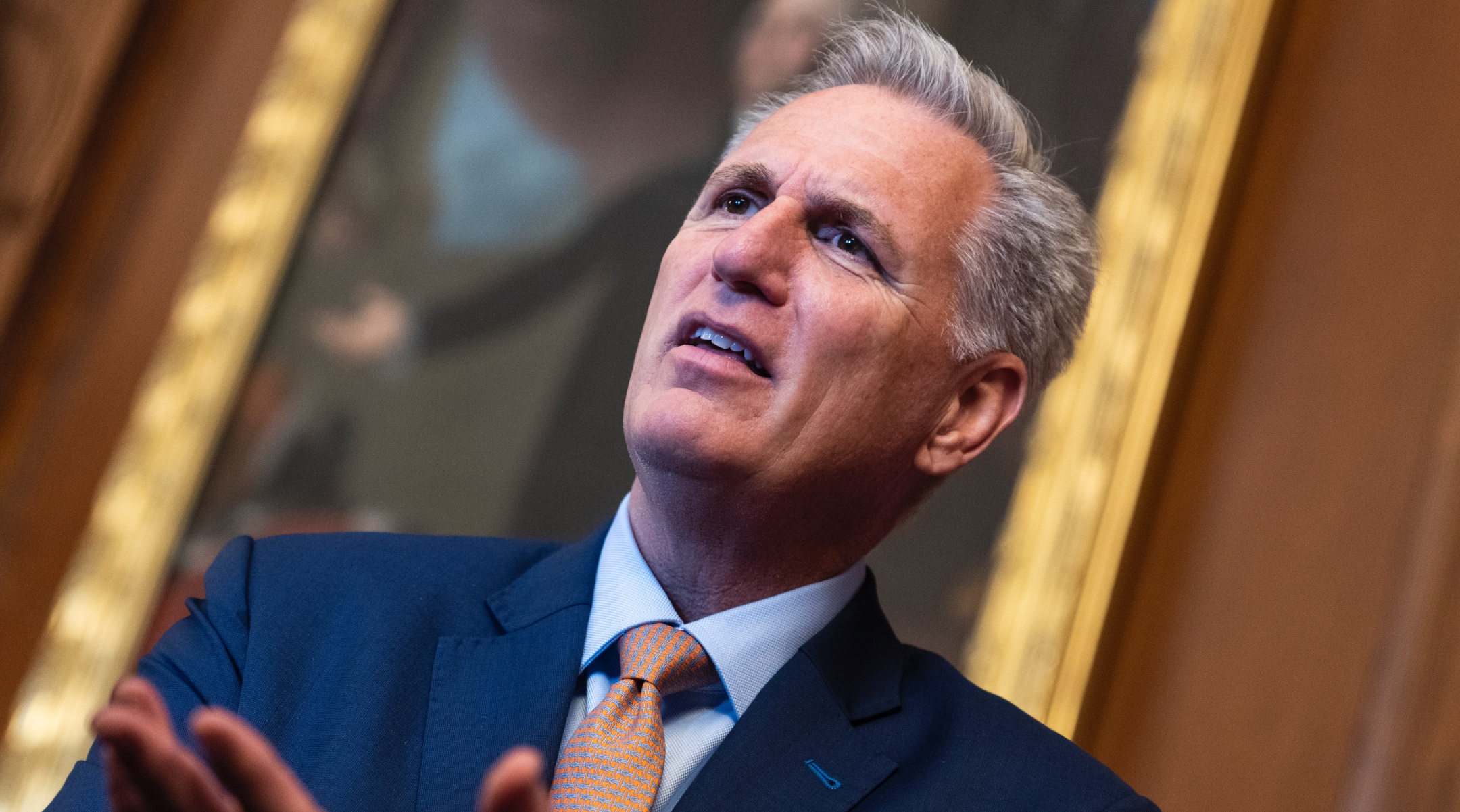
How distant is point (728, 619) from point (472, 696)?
1.26 feet

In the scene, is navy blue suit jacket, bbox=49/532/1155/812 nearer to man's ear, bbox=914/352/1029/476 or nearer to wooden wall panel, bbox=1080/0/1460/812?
man's ear, bbox=914/352/1029/476

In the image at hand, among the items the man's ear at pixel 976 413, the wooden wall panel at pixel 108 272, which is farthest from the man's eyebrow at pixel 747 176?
the wooden wall panel at pixel 108 272

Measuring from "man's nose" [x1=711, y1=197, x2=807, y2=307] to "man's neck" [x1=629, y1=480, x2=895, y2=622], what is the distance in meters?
0.32

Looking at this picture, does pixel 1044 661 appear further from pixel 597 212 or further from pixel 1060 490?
pixel 597 212

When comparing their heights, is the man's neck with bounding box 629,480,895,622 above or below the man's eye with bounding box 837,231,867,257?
below

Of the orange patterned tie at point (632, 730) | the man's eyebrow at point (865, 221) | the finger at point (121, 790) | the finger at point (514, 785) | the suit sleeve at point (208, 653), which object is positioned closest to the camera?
the finger at point (514, 785)

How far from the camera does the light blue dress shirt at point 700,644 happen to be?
174 centimetres

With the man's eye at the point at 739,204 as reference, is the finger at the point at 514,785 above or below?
below

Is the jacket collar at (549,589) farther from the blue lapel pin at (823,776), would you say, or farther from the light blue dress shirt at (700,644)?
the blue lapel pin at (823,776)

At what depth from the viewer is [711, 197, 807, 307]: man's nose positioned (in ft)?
6.09

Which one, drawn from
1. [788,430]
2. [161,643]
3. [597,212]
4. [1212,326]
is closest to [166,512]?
[597,212]

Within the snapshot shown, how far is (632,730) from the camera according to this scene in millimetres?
1644

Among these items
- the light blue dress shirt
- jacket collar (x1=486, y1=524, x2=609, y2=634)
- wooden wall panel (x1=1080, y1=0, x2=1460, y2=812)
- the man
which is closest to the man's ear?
the man

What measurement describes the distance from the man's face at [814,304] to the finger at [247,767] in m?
0.78
